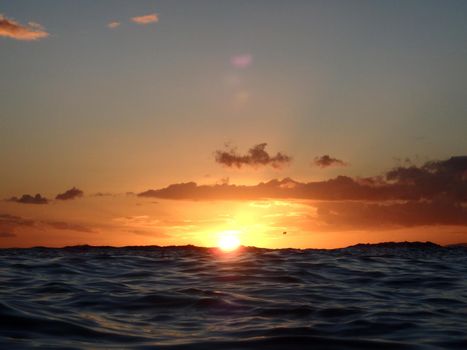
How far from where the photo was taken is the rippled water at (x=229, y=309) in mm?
10445

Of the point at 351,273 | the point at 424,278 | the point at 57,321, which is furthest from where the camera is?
the point at 351,273

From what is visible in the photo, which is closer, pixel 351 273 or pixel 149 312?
pixel 149 312

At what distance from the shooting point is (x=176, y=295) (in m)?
16.2

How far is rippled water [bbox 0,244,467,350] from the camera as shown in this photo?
1045cm

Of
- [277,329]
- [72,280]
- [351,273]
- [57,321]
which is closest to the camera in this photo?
[277,329]

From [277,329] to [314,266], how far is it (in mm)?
15892

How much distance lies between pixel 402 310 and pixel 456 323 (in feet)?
5.90

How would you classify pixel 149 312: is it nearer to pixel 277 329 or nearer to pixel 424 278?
pixel 277 329

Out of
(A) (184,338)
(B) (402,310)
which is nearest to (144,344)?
(A) (184,338)

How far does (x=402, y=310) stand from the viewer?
1421cm

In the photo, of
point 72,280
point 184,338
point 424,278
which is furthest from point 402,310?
point 72,280

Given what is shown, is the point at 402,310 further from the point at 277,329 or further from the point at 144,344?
the point at 144,344

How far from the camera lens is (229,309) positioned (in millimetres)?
13867

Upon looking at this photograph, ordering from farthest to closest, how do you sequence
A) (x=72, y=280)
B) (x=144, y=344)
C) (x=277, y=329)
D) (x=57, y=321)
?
(x=72, y=280) → (x=57, y=321) → (x=277, y=329) → (x=144, y=344)
